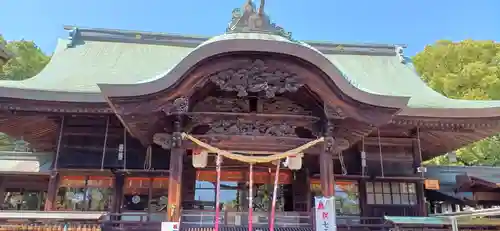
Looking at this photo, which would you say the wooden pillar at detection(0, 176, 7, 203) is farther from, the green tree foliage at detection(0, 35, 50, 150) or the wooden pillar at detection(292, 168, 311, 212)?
the green tree foliage at detection(0, 35, 50, 150)

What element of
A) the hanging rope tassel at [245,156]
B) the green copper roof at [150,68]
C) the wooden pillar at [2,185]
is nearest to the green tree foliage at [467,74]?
the green copper roof at [150,68]

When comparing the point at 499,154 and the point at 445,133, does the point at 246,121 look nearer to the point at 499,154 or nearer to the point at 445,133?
the point at 445,133

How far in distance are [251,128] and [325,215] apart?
2.02 m

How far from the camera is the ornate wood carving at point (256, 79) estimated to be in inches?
275

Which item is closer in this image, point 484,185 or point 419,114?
point 419,114

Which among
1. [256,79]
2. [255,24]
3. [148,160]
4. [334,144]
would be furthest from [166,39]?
[334,144]

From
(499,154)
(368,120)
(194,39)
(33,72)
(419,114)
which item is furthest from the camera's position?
(33,72)

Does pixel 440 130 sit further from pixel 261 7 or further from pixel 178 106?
pixel 178 106

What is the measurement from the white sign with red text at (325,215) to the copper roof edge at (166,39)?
841cm

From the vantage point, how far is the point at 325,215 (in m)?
7.02

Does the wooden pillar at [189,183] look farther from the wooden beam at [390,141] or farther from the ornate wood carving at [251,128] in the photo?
the wooden beam at [390,141]

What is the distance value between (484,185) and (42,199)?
1360 centimetres

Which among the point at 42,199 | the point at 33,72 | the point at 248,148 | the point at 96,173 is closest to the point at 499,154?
the point at 248,148

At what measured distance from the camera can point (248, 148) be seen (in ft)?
24.7
